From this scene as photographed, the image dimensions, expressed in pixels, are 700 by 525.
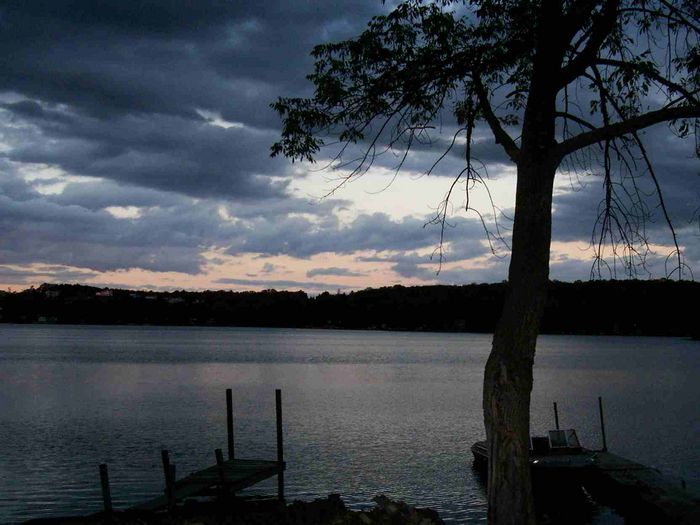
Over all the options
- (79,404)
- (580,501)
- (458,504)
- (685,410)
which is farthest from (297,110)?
(685,410)

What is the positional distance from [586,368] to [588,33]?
369 feet

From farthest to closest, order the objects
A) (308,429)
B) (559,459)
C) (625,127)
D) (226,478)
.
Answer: (308,429), (559,459), (226,478), (625,127)

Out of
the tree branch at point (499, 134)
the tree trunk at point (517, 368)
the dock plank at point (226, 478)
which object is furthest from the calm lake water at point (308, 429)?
the tree branch at point (499, 134)

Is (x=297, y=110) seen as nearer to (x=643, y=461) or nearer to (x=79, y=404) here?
(x=643, y=461)

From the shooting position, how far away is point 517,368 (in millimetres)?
10758

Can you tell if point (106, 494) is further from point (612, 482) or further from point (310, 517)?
point (612, 482)

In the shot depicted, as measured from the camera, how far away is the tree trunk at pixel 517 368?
10.8m

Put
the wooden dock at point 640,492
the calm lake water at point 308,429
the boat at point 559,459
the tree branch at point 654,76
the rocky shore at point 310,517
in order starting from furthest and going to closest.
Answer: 1. the calm lake water at point 308,429
2. the boat at point 559,459
3. the wooden dock at point 640,492
4. the rocky shore at point 310,517
5. the tree branch at point 654,76

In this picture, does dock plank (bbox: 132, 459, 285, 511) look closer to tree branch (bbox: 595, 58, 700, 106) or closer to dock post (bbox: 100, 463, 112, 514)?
dock post (bbox: 100, 463, 112, 514)

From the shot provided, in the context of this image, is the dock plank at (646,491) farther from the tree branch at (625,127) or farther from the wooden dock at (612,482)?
the tree branch at (625,127)

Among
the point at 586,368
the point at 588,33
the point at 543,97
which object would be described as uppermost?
the point at 588,33

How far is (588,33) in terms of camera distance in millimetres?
11789

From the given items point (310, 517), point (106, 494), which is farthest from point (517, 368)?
point (106, 494)

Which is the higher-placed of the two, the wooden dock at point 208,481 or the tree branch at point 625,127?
the tree branch at point 625,127
